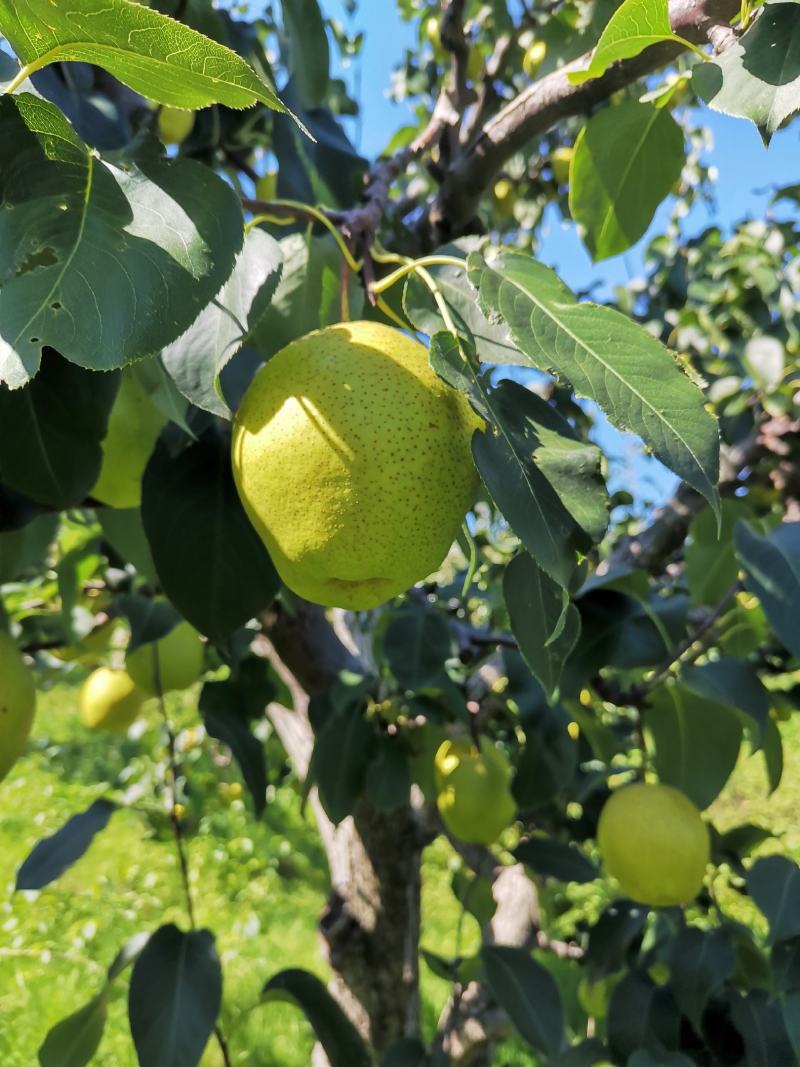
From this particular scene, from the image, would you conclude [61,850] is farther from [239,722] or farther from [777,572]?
[777,572]

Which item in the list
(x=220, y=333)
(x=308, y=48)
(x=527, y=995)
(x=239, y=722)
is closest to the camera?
(x=220, y=333)

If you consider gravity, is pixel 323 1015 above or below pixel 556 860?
below

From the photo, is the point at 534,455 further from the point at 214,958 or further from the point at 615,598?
the point at 214,958

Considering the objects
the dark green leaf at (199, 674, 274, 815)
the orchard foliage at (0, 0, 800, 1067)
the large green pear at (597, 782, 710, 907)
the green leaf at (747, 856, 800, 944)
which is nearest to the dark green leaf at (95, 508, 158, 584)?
the orchard foliage at (0, 0, 800, 1067)

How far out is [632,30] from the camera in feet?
1.89

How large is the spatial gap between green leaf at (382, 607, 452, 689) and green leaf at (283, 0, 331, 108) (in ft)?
2.32

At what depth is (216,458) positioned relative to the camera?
76 centimetres

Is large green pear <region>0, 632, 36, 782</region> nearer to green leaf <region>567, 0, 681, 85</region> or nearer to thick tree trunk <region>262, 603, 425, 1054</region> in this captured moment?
green leaf <region>567, 0, 681, 85</region>

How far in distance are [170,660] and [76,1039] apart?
1.80ft

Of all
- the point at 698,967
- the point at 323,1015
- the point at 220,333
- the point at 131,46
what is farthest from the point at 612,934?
the point at 131,46

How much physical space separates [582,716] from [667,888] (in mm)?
233

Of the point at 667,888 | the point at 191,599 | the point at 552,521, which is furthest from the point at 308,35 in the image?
the point at 667,888

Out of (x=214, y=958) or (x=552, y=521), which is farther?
(x=214, y=958)

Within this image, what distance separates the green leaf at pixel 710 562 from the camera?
1.29 m
